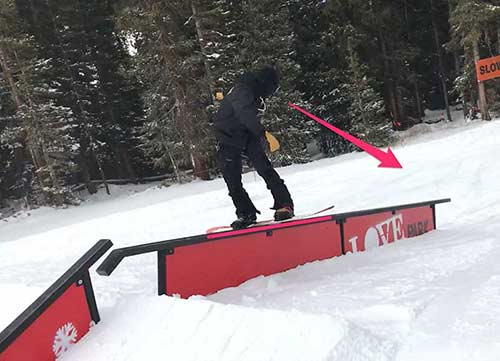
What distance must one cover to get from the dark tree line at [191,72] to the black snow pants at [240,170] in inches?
530

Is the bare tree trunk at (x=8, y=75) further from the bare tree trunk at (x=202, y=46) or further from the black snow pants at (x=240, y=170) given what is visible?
the black snow pants at (x=240, y=170)

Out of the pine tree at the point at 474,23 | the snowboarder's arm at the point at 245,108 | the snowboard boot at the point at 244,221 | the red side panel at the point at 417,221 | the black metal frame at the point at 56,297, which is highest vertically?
the pine tree at the point at 474,23

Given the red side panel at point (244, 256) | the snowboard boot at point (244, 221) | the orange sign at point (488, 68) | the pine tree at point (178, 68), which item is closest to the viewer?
the red side panel at point (244, 256)

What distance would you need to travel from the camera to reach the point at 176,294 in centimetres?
379

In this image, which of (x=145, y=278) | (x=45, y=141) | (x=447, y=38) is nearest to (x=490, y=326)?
(x=145, y=278)

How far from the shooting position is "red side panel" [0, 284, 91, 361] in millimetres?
2535

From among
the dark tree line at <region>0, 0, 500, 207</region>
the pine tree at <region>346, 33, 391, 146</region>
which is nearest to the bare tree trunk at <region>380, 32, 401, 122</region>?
the dark tree line at <region>0, 0, 500, 207</region>

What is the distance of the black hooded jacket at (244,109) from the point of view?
466 cm

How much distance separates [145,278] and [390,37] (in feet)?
80.1

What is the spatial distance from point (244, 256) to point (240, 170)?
110 cm

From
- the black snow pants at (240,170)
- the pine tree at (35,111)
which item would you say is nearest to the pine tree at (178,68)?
the pine tree at (35,111)

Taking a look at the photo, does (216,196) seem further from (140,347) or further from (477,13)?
(477,13)

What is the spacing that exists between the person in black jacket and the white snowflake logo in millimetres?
2359

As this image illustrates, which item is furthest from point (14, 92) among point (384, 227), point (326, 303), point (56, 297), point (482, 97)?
point (482, 97)
